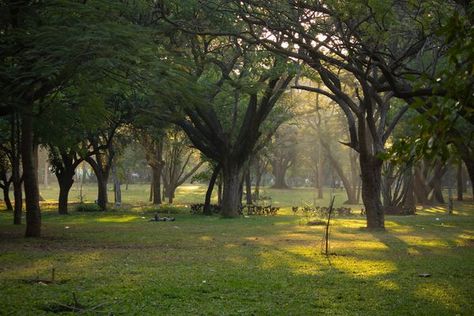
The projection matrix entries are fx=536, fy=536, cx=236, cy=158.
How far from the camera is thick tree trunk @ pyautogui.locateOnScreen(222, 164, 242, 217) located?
27.9m

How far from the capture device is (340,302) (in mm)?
8047

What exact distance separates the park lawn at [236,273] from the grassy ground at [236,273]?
0.07ft

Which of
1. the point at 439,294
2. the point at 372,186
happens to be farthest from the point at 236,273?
the point at 372,186

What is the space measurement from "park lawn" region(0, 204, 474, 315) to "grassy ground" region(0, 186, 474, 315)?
20 millimetres

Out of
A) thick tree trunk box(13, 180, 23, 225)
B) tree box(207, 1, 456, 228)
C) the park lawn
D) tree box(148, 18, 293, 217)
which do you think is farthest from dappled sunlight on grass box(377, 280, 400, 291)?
tree box(148, 18, 293, 217)

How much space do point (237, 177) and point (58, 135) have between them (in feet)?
36.8

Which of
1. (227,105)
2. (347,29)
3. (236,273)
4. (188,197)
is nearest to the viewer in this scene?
(236,273)

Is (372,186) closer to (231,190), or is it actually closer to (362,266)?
(362,266)

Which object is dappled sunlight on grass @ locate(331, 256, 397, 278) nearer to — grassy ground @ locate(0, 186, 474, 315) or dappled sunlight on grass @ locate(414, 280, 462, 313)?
grassy ground @ locate(0, 186, 474, 315)

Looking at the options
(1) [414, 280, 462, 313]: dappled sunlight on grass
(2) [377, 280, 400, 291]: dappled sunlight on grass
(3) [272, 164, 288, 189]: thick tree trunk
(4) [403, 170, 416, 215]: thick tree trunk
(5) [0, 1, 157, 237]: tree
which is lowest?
(1) [414, 280, 462, 313]: dappled sunlight on grass

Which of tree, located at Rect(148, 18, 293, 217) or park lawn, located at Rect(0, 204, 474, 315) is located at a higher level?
tree, located at Rect(148, 18, 293, 217)

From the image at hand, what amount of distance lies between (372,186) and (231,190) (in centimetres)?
955

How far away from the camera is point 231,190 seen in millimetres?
28203

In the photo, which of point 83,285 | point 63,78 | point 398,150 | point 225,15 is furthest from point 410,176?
point 398,150
